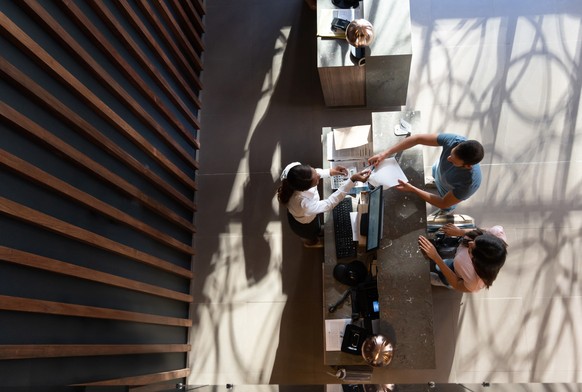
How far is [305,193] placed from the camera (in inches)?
129

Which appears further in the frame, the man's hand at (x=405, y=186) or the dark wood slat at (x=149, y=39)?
the dark wood slat at (x=149, y=39)

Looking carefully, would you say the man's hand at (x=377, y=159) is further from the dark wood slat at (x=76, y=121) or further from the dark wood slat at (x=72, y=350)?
the dark wood slat at (x=72, y=350)

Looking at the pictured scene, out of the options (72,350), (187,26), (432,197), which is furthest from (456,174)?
(187,26)

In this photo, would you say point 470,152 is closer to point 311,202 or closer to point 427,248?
point 427,248

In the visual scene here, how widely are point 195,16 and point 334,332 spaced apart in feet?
11.5

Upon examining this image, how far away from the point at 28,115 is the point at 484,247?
8.97ft

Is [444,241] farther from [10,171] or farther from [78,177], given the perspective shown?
[10,171]

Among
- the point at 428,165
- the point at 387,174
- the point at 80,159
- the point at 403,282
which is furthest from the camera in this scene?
the point at 428,165

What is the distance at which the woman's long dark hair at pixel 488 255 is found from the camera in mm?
2693

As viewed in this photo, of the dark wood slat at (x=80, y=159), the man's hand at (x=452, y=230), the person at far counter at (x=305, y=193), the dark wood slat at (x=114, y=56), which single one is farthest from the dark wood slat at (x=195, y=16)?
the man's hand at (x=452, y=230)

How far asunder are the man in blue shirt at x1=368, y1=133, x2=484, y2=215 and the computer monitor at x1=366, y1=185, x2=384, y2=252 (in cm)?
23

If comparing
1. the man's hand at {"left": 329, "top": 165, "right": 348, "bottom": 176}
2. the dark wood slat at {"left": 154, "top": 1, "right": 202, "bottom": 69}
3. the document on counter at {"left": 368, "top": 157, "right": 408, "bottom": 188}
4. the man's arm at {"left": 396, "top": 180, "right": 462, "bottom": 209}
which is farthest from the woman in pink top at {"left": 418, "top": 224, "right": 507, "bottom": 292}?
the dark wood slat at {"left": 154, "top": 1, "right": 202, "bottom": 69}

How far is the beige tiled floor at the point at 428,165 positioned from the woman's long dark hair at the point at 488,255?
1.27 metres

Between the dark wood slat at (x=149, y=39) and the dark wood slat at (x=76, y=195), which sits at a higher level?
the dark wood slat at (x=149, y=39)
